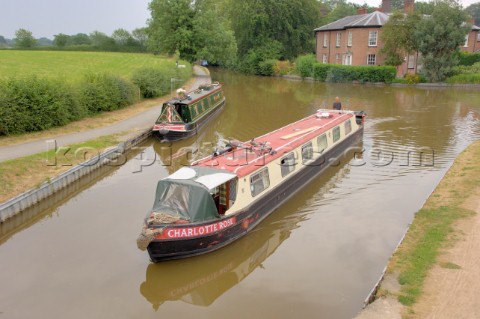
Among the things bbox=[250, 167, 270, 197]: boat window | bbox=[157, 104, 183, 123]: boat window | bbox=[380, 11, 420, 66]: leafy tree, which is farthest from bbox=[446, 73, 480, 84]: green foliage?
bbox=[250, 167, 270, 197]: boat window

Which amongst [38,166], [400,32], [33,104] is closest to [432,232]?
[38,166]

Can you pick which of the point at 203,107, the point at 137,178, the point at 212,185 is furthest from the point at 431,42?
the point at 212,185

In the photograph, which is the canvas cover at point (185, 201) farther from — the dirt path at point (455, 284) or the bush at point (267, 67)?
the bush at point (267, 67)

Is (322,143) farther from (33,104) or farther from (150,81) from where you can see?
(150,81)

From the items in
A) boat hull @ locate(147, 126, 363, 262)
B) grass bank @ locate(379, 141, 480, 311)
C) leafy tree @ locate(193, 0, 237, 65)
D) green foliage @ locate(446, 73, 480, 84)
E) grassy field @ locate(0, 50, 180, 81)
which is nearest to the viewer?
grass bank @ locate(379, 141, 480, 311)

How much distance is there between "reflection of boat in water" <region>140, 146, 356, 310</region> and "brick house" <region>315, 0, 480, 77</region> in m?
34.6

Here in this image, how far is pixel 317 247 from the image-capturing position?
1066cm

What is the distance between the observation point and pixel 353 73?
136 ft

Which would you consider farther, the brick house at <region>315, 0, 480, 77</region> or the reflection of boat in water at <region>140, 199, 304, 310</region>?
the brick house at <region>315, 0, 480, 77</region>

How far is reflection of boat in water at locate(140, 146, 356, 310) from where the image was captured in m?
9.02

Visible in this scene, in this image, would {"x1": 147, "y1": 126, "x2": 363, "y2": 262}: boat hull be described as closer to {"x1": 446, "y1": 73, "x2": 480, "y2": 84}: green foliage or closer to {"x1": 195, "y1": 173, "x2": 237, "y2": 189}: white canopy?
{"x1": 195, "y1": 173, "x2": 237, "y2": 189}: white canopy

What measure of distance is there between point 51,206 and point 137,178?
332cm

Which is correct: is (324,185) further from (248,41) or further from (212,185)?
(248,41)

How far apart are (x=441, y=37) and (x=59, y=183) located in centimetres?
3492
